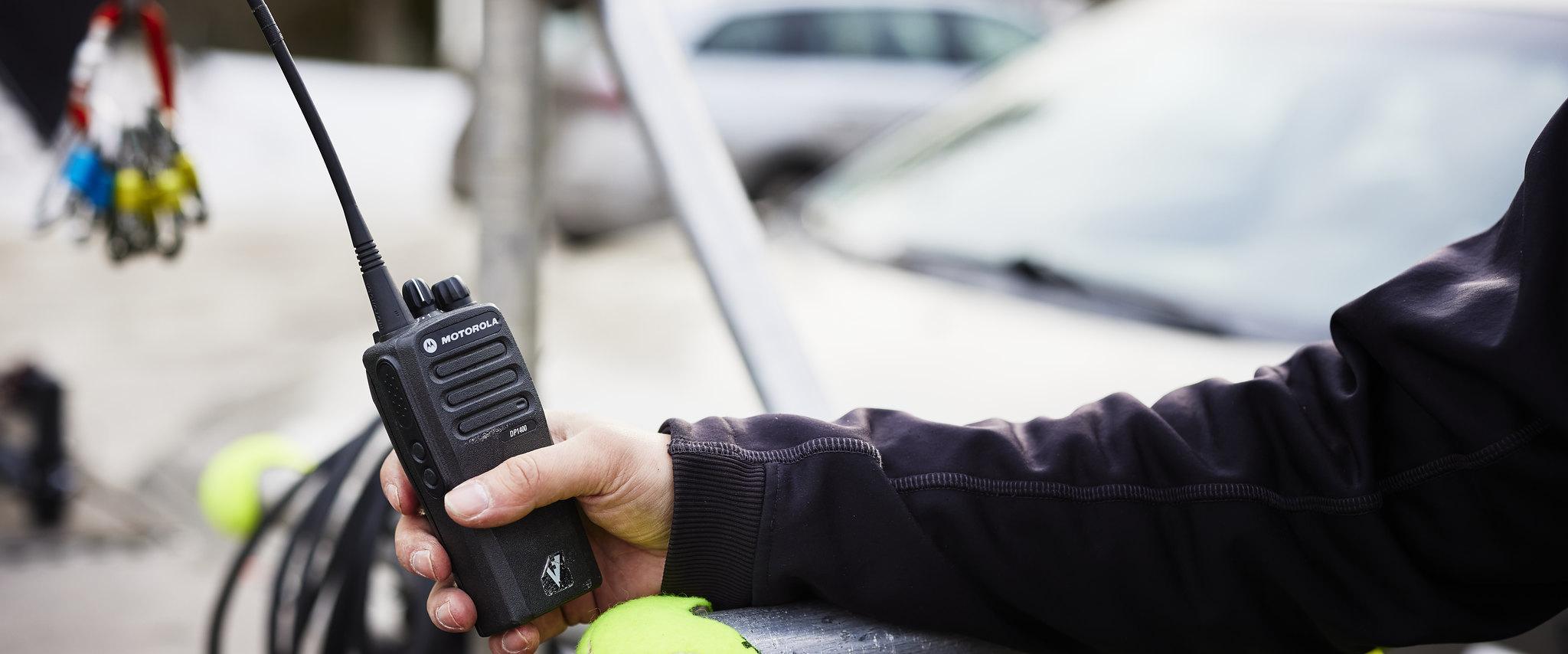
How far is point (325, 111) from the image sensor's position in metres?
2.67

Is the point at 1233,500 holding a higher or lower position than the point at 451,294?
lower

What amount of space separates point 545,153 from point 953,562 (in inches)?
26.3

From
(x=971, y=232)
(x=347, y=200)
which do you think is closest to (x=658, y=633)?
(x=347, y=200)

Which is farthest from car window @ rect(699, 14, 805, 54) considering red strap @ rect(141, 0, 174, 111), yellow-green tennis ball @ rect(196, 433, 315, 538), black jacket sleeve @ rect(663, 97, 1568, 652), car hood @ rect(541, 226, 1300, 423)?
black jacket sleeve @ rect(663, 97, 1568, 652)

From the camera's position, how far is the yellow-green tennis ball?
170 centimetres

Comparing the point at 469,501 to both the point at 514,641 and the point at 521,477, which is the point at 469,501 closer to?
the point at 521,477

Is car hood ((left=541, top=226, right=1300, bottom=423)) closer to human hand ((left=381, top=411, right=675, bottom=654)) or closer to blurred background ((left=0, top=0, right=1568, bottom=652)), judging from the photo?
blurred background ((left=0, top=0, right=1568, bottom=652))

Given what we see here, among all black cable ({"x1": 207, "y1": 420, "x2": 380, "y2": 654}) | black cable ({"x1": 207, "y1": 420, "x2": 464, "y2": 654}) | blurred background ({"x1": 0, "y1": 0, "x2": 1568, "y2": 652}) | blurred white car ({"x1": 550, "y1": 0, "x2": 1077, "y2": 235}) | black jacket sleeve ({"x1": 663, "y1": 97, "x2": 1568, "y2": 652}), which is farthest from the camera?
blurred white car ({"x1": 550, "y1": 0, "x2": 1077, "y2": 235})

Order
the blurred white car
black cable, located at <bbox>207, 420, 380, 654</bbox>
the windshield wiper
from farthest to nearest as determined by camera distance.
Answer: the blurred white car < the windshield wiper < black cable, located at <bbox>207, 420, 380, 654</bbox>

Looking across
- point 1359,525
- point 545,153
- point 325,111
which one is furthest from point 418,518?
point 325,111

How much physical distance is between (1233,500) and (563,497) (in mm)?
509

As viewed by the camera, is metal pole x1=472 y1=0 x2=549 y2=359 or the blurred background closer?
metal pole x1=472 y1=0 x2=549 y2=359

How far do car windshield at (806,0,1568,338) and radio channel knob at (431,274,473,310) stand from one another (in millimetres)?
1207

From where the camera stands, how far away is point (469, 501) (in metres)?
0.81
